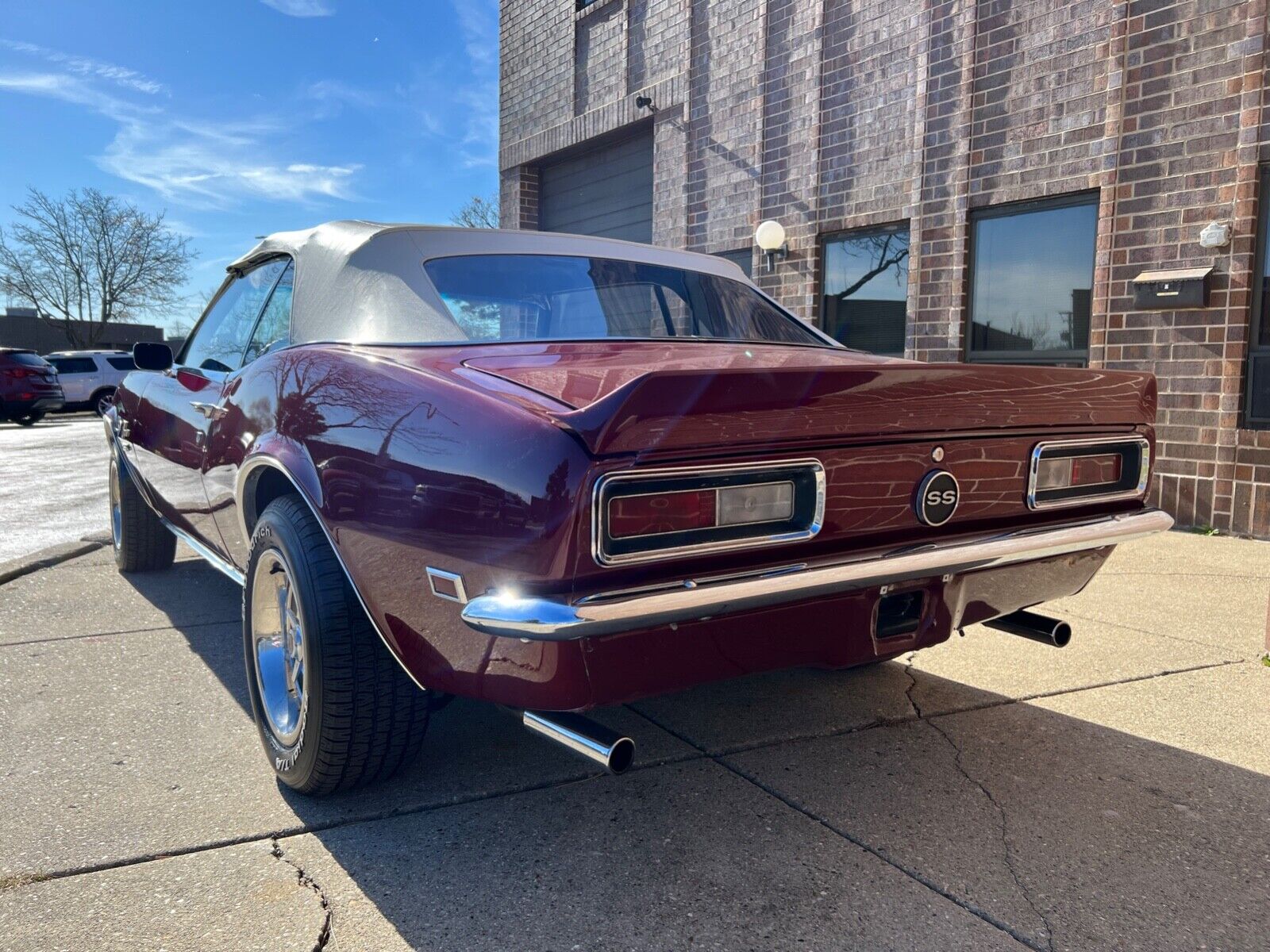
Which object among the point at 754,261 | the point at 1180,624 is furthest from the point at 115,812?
the point at 754,261

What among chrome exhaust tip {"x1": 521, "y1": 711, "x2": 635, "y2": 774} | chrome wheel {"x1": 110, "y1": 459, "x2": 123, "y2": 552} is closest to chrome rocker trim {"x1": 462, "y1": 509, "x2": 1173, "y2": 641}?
chrome exhaust tip {"x1": 521, "y1": 711, "x2": 635, "y2": 774}

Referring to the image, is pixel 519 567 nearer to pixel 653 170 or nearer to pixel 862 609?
pixel 862 609

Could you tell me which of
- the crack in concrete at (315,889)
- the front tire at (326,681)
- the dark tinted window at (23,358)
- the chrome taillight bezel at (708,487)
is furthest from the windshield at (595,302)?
the dark tinted window at (23,358)

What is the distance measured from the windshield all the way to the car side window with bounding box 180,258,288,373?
828 millimetres

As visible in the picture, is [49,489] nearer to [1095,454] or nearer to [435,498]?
[435,498]

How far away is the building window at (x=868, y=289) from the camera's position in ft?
27.4

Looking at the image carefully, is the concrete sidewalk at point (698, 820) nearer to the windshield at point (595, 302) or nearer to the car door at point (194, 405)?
the car door at point (194, 405)

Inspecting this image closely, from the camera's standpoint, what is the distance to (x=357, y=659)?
7.18 feet

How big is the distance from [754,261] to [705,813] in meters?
7.92

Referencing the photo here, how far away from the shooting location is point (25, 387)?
19.2 meters

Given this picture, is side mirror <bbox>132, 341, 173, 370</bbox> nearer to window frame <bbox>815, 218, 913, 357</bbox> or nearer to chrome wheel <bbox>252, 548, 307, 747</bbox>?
chrome wheel <bbox>252, 548, 307, 747</bbox>

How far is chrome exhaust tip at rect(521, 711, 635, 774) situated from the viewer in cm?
176

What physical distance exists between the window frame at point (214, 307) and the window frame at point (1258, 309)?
6.06 m

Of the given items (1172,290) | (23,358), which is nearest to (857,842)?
(1172,290)
